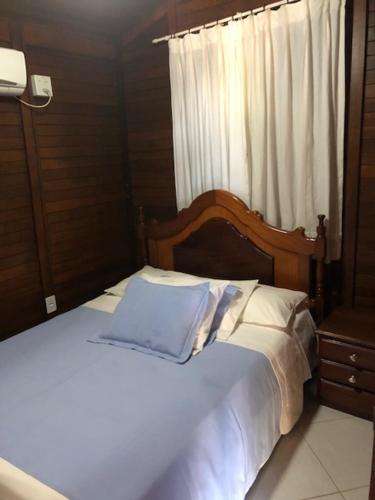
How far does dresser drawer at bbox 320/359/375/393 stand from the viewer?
204cm

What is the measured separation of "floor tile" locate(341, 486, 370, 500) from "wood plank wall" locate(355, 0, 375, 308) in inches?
37.8

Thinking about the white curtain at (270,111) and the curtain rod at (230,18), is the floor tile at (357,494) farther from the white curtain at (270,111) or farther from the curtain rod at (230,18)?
the curtain rod at (230,18)

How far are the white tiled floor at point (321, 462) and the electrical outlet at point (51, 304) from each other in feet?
5.24

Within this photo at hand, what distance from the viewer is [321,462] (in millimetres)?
1887

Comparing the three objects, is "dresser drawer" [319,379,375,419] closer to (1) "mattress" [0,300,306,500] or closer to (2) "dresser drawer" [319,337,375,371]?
(2) "dresser drawer" [319,337,375,371]

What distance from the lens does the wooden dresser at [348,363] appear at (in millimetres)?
2035

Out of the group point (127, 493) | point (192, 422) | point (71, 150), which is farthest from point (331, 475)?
point (71, 150)

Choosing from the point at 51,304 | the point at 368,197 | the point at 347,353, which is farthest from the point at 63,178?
the point at 347,353

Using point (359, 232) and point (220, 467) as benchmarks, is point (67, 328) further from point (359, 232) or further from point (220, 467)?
point (359, 232)

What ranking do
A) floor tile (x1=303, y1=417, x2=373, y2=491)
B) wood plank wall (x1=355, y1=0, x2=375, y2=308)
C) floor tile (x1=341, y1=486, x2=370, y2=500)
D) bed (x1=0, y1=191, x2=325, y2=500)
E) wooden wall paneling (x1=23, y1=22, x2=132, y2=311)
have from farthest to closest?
wooden wall paneling (x1=23, y1=22, x2=132, y2=311), wood plank wall (x1=355, y1=0, x2=375, y2=308), floor tile (x1=303, y1=417, x2=373, y2=491), floor tile (x1=341, y1=486, x2=370, y2=500), bed (x1=0, y1=191, x2=325, y2=500)

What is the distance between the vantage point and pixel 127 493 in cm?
121

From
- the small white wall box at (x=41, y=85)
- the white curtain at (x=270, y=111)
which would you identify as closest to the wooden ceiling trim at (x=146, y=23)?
the white curtain at (x=270, y=111)

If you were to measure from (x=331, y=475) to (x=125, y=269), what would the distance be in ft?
6.60

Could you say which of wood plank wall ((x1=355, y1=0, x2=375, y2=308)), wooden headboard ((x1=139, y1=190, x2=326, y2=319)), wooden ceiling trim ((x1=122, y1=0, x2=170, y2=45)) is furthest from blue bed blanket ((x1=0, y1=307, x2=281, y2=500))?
wooden ceiling trim ((x1=122, y1=0, x2=170, y2=45))
